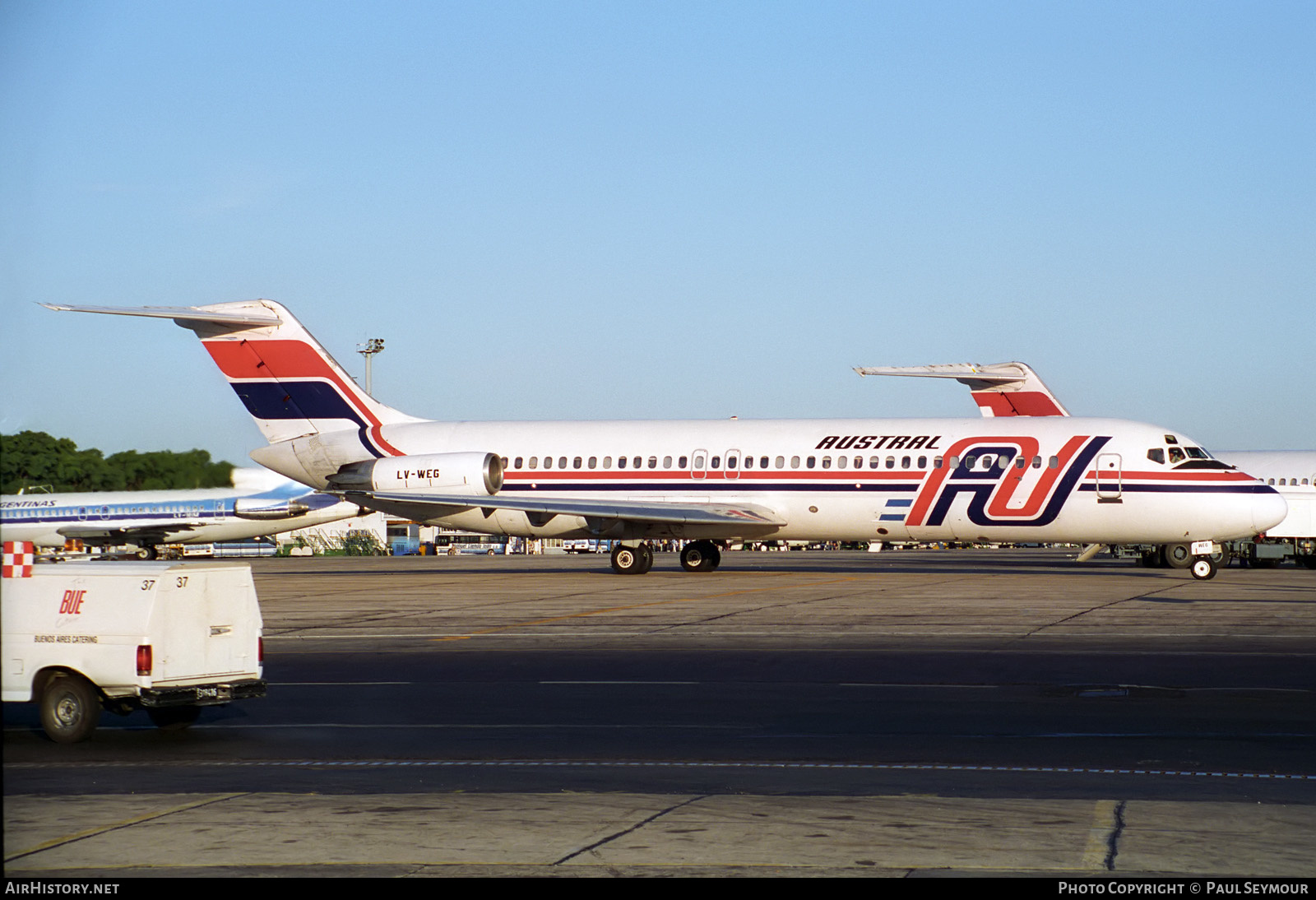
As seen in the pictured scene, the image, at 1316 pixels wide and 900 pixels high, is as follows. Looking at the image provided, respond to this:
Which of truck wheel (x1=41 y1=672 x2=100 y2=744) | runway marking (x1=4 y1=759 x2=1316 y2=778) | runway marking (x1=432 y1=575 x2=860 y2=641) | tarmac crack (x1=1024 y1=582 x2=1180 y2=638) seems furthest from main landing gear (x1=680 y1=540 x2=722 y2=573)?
runway marking (x1=4 y1=759 x2=1316 y2=778)

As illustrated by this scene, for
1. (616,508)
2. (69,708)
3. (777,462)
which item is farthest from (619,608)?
(69,708)

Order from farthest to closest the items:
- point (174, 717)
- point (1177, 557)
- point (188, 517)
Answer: point (188, 517) < point (1177, 557) < point (174, 717)

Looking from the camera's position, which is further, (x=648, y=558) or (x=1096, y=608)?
(x=648, y=558)

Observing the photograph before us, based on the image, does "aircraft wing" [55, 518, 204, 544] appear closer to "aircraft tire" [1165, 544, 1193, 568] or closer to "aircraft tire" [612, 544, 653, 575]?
"aircraft tire" [612, 544, 653, 575]

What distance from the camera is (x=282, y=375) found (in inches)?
1697

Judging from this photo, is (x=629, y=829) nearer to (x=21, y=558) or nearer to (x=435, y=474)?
A: (x=21, y=558)

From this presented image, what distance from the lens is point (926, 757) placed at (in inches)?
492

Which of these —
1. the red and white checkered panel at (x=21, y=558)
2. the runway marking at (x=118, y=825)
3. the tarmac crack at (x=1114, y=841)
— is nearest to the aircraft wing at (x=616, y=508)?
the red and white checkered panel at (x=21, y=558)

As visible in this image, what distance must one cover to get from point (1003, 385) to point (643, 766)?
139 feet

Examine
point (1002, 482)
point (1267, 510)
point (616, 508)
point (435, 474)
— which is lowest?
point (1267, 510)

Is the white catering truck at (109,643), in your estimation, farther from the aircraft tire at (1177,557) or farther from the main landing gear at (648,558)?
the aircraft tire at (1177,557)

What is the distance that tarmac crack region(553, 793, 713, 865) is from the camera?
8.62 meters

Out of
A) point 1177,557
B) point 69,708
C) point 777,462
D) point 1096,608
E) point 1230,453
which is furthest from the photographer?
point 1230,453

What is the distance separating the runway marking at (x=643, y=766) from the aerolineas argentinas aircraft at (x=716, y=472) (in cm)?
2562
